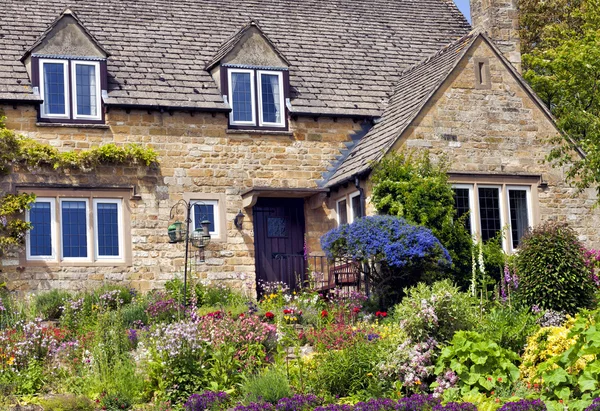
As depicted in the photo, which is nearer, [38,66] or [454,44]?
[38,66]

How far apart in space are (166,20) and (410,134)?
24.9ft

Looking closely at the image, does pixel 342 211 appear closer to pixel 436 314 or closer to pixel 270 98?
pixel 270 98

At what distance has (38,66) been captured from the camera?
2288cm

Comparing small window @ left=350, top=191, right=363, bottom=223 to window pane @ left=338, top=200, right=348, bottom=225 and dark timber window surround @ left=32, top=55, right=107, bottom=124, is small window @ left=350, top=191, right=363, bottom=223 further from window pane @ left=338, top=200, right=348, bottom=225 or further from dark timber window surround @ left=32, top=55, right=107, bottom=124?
dark timber window surround @ left=32, top=55, right=107, bottom=124

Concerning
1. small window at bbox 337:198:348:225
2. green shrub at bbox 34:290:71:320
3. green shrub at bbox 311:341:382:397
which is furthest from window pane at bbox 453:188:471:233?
green shrub at bbox 34:290:71:320

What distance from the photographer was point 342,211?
2416 centimetres

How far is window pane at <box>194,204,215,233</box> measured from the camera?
77.0ft

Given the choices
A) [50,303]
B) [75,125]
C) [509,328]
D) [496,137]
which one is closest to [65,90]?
[75,125]

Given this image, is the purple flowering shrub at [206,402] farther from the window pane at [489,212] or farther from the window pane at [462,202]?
the window pane at [489,212]

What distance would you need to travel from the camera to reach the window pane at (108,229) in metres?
22.6

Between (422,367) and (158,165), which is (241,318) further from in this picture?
(158,165)

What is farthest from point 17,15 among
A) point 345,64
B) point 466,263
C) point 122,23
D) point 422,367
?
point 422,367

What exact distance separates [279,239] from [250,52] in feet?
14.4

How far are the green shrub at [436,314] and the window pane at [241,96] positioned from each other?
846 cm
